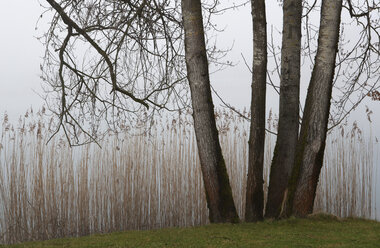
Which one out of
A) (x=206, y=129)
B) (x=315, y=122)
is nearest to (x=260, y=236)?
(x=206, y=129)

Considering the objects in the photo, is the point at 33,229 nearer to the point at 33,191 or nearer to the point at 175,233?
the point at 33,191

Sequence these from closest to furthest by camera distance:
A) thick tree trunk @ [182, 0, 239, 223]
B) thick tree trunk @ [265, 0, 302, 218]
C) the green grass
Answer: the green grass, thick tree trunk @ [182, 0, 239, 223], thick tree trunk @ [265, 0, 302, 218]

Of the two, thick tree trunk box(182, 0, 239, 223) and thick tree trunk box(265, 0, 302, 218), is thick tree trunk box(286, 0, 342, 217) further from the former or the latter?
thick tree trunk box(182, 0, 239, 223)

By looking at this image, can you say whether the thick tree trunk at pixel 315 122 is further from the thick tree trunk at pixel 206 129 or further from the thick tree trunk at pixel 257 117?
the thick tree trunk at pixel 206 129

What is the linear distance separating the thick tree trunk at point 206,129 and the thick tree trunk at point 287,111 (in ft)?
1.14

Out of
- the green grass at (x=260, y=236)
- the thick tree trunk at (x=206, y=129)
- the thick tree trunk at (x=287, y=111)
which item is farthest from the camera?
the thick tree trunk at (x=287, y=111)

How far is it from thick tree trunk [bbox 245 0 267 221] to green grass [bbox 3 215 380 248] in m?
0.16

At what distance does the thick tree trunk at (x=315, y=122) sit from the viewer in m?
2.72

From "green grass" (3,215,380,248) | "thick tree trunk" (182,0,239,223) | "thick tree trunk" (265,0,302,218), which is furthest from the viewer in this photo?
"thick tree trunk" (265,0,302,218)

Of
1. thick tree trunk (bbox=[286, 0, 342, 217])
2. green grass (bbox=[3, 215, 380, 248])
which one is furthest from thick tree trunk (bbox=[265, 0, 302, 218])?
green grass (bbox=[3, 215, 380, 248])

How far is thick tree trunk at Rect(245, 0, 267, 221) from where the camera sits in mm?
2756

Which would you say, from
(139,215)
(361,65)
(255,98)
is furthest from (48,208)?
(361,65)

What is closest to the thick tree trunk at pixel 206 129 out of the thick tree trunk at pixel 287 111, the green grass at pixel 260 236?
the green grass at pixel 260 236

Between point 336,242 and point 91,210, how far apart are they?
2.12 metres
